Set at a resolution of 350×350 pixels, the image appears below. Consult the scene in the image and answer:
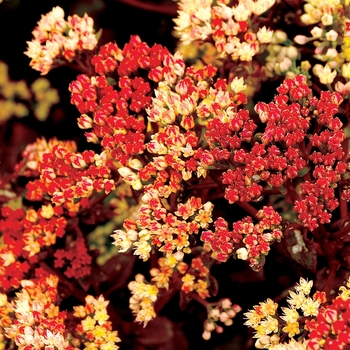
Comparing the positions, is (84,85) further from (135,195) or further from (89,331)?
(89,331)

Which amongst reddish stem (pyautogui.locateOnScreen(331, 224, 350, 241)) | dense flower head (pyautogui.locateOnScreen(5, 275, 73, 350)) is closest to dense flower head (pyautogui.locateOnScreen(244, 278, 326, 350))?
reddish stem (pyautogui.locateOnScreen(331, 224, 350, 241))

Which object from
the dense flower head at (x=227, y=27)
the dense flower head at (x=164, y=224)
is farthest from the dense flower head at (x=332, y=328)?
the dense flower head at (x=227, y=27)

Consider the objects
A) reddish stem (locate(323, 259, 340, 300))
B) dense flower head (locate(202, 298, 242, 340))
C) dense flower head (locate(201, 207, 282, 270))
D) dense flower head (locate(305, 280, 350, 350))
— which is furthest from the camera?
dense flower head (locate(202, 298, 242, 340))

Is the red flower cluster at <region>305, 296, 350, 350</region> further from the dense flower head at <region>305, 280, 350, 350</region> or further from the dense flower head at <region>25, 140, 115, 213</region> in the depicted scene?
the dense flower head at <region>25, 140, 115, 213</region>

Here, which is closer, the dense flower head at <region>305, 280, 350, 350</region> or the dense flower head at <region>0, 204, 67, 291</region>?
the dense flower head at <region>305, 280, 350, 350</region>

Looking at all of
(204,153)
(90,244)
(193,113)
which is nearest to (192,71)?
(193,113)

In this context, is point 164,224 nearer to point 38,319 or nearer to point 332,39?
→ point 38,319

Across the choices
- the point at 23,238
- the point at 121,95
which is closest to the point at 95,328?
the point at 23,238

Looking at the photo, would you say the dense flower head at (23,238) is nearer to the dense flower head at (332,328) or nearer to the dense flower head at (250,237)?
the dense flower head at (250,237)
